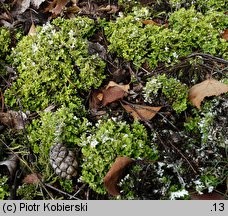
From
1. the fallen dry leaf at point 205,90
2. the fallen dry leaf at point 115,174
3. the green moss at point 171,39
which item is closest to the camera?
the fallen dry leaf at point 115,174

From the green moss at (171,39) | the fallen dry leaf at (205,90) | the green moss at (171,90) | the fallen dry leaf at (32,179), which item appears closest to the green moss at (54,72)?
the green moss at (171,39)

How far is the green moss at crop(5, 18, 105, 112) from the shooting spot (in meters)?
2.50

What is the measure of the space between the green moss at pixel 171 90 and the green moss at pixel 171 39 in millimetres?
253

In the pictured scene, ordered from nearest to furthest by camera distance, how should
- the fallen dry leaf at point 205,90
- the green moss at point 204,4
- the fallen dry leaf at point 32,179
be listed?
the fallen dry leaf at point 32,179 → the fallen dry leaf at point 205,90 → the green moss at point 204,4

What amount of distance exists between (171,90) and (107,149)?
60 centimetres

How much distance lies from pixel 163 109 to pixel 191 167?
0.46 meters

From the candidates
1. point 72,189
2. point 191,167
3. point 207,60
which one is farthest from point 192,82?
point 72,189

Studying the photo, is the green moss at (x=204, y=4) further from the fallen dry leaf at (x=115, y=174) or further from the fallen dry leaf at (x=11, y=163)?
the fallen dry leaf at (x=11, y=163)

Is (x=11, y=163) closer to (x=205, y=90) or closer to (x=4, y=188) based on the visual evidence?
(x=4, y=188)

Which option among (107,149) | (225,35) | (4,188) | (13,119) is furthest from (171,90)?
(4,188)

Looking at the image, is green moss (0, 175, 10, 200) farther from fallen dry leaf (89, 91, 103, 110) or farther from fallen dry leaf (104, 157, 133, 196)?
fallen dry leaf (89, 91, 103, 110)

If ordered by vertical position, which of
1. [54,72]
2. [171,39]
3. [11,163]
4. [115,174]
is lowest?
[115,174]

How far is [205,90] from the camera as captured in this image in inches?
93.2

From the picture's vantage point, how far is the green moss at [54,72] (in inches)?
98.3
